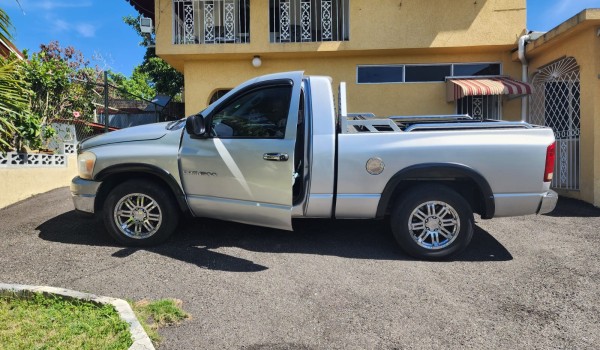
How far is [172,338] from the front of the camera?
2992 mm

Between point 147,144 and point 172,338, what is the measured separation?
2557mm

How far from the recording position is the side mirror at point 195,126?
179 inches

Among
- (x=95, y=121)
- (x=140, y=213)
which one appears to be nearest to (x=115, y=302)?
(x=140, y=213)

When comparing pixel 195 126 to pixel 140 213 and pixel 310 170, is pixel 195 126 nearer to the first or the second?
pixel 140 213

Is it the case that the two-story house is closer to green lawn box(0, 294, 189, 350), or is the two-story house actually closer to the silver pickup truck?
the silver pickup truck

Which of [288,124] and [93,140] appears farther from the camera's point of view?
[93,140]

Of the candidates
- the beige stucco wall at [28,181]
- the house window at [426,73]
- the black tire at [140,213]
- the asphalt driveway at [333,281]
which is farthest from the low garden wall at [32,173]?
the house window at [426,73]

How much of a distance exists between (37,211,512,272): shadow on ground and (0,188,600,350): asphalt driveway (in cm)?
2

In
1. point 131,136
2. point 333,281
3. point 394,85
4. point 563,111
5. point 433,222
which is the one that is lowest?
point 333,281

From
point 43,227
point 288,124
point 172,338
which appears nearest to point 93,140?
point 43,227

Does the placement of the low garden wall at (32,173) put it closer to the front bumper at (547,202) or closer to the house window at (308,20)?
the house window at (308,20)

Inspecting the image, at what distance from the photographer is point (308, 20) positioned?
10641 millimetres

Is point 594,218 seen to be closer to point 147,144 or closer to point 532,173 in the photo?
point 532,173

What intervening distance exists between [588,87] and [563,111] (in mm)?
1382
